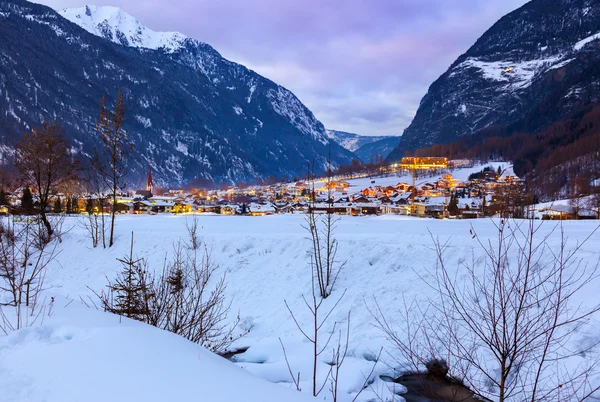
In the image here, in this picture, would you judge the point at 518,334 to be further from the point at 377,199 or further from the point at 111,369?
the point at 377,199

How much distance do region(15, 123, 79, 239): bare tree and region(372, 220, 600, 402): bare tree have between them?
2067 centimetres

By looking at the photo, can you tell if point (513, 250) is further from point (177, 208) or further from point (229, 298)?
point (177, 208)

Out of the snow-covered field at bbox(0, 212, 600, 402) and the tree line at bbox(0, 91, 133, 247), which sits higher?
the tree line at bbox(0, 91, 133, 247)

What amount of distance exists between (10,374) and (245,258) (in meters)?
13.4

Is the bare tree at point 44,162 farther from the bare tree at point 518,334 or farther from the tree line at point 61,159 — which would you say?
the bare tree at point 518,334

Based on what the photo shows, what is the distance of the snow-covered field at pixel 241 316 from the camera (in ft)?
10.4

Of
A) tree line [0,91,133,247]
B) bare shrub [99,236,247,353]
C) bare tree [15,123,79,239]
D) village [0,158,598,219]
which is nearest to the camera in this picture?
bare shrub [99,236,247,353]

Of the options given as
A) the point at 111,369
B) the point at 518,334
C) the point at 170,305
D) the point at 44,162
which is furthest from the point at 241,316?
the point at 44,162

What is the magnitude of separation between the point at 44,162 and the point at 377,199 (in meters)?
75.2

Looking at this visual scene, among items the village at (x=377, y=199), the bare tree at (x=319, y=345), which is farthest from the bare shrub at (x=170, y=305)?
the village at (x=377, y=199)

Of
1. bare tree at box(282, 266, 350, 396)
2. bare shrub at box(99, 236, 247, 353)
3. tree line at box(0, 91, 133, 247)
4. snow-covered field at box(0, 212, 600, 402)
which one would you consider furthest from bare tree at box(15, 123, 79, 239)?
bare tree at box(282, 266, 350, 396)

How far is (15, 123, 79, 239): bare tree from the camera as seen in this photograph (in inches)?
771

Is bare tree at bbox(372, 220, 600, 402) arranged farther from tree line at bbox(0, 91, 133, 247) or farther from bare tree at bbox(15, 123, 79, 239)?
bare tree at bbox(15, 123, 79, 239)

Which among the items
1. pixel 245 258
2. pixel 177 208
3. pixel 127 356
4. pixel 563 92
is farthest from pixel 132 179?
pixel 563 92
